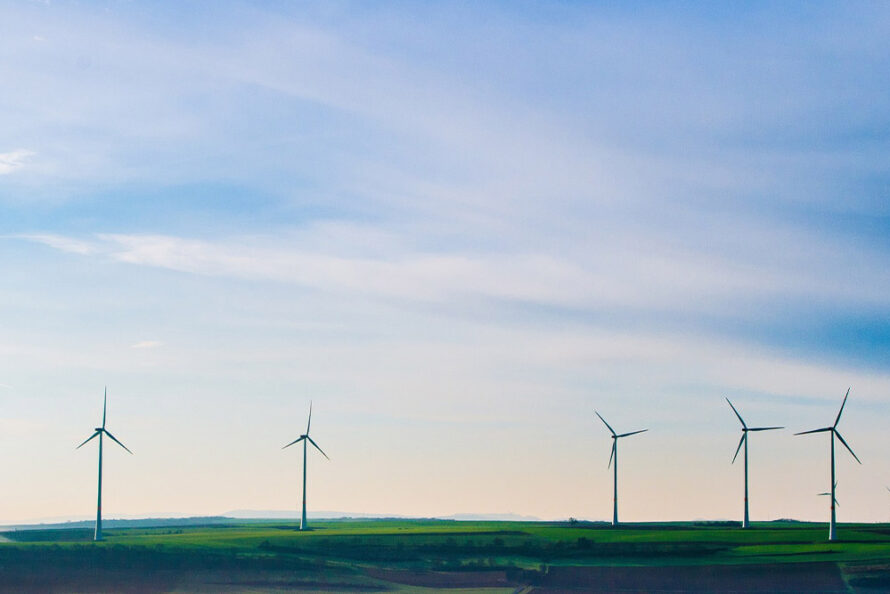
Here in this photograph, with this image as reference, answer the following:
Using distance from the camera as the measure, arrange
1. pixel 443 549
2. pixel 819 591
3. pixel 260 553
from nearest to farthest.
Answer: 1. pixel 819 591
2. pixel 260 553
3. pixel 443 549

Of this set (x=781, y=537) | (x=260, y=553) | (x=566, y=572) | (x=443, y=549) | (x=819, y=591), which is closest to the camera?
(x=819, y=591)

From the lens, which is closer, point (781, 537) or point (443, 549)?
point (443, 549)

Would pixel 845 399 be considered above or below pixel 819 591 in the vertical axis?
above

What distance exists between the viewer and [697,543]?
5507 inches

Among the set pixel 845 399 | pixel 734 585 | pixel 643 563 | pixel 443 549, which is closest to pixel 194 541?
pixel 443 549

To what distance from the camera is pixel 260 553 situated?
125 meters

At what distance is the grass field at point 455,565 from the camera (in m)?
107

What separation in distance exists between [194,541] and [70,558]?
2473cm

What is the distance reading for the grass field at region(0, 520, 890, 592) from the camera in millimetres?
106750

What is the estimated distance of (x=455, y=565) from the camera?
12175 centimetres

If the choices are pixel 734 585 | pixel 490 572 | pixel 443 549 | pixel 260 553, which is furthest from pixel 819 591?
pixel 260 553

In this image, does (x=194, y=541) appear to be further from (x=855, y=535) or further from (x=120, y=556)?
(x=855, y=535)

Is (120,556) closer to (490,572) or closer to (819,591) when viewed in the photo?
(490,572)

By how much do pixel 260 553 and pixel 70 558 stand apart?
18.7 metres
